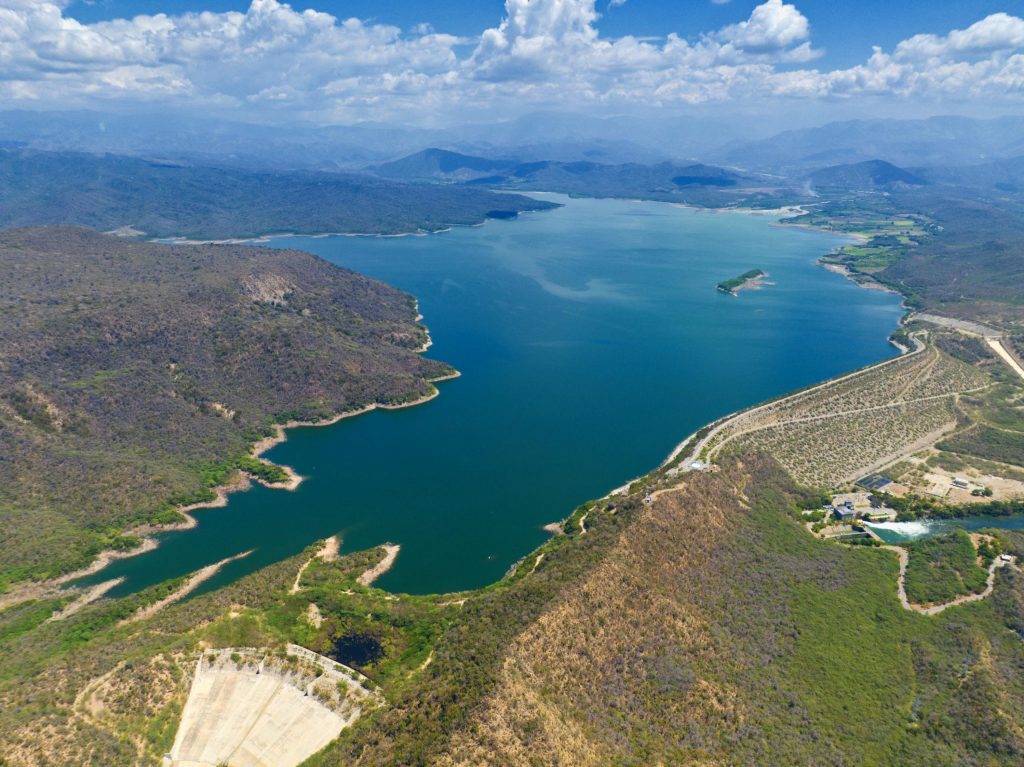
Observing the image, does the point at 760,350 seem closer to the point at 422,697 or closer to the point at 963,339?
the point at 963,339

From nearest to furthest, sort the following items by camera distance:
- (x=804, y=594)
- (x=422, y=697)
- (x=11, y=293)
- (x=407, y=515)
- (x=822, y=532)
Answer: (x=422, y=697)
(x=804, y=594)
(x=822, y=532)
(x=407, y=515)
(x=11, y=293)

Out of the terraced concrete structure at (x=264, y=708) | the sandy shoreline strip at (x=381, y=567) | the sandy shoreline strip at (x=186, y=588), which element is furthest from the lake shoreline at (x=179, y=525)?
the terraced concrete structure at (x=264, y=708)

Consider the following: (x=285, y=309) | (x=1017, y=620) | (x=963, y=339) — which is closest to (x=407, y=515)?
(x=1017, y=620)

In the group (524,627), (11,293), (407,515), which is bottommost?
(407,515)

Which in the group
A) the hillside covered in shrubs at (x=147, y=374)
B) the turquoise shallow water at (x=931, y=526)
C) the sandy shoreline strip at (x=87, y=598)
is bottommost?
the sandy shoreline strip at (x=87, y=598)

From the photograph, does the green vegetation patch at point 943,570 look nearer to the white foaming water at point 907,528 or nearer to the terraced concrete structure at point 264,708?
the white foaming water at point 907,528
